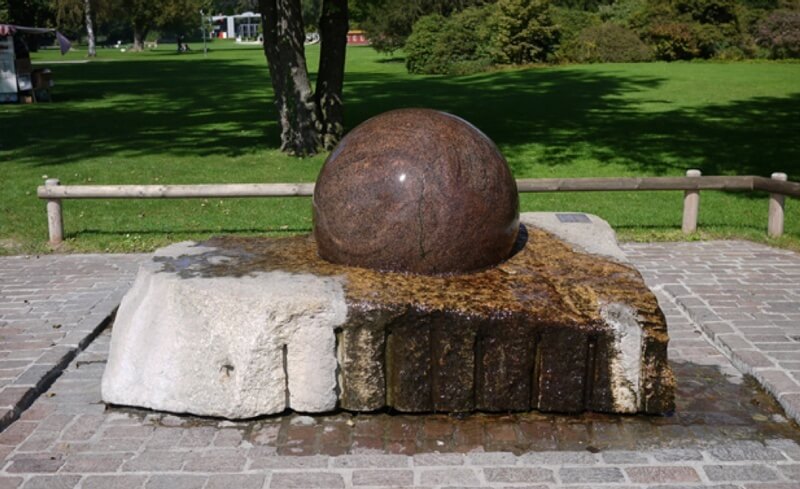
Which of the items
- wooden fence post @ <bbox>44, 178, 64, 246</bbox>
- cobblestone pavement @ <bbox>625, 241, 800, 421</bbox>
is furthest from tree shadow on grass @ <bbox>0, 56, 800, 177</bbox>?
wooden fence post @ <bbox>44, 178, 64, 246</bbox>

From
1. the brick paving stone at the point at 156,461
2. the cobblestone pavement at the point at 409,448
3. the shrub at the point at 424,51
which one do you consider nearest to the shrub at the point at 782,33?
the shrub at the point at 424,51

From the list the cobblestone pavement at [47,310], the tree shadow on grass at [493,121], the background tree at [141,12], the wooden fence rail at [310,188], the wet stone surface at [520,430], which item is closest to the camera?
the wet stone surface at [520,430]

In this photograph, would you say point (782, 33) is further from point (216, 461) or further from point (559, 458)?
point (216, 461)

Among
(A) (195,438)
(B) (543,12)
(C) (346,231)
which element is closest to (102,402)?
(A) (195,438)

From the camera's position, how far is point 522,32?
41875 millimetres

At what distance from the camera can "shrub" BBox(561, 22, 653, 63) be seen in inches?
1695

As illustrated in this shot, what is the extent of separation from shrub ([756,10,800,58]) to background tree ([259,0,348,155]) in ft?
113

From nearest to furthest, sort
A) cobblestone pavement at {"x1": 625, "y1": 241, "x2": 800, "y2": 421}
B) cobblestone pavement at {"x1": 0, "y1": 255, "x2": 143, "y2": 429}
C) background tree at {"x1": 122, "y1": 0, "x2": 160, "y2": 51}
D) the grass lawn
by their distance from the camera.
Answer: cobblestone pavement at {"x1": 0, "y1": 255, "x2": 143, "y2": 429} → cobblestone pavement at {"x1": 625, "y1": 241, "x2": 800, "y2": 421} → the grass lawn → background tree at {"x1": 122, "y1": 0, "x2": 160, "y2": 51}

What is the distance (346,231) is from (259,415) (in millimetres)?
1465

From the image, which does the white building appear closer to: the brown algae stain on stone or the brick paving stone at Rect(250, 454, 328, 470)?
the brown algae stain on stone

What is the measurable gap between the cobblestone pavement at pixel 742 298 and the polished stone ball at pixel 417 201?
84.7 inches

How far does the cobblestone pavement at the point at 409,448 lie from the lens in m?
5.23

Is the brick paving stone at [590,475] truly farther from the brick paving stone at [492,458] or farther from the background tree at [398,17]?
the background tree at [398,17]

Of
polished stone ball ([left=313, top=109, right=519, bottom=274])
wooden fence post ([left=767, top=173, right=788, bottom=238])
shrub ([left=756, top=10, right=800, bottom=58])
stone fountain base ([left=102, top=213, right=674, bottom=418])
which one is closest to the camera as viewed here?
stone fountain base ([left=102, top=213, right=674, bottom=418])
